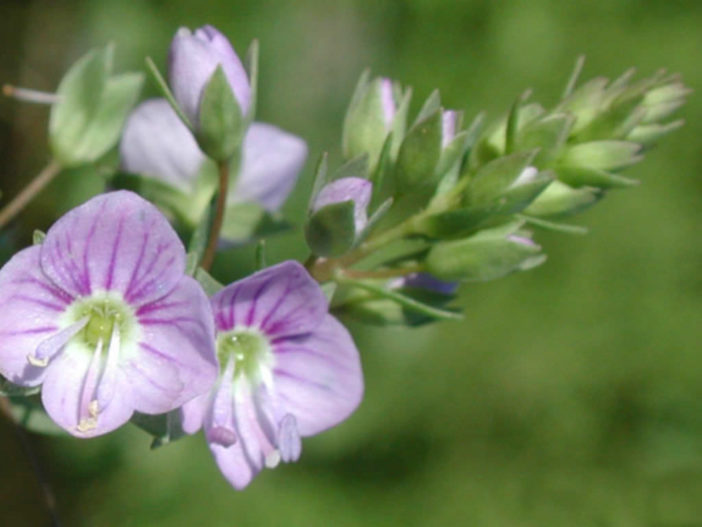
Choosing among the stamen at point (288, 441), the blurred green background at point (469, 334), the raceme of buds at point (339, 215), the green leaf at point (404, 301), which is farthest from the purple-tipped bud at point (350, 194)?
the blurred green background at point (469, 334)

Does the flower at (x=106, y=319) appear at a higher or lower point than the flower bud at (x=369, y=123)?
lower

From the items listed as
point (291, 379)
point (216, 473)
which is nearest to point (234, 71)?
point (291, 379)

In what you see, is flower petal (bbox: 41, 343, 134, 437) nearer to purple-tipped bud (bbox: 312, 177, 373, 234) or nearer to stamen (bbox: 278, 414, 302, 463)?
stamen (bbox: 278, 414, 302, 463)

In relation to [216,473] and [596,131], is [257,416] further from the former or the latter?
[216,473]

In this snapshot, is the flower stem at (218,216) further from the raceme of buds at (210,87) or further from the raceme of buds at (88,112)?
the raceme of buds at (88,112)

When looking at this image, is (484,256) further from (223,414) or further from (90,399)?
(90,399)

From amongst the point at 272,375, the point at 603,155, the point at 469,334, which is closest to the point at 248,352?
the point at 272,375

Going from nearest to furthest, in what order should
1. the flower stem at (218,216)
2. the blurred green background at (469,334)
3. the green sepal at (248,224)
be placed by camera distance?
the flower stem at (218,216), the green sepal at (248,224), the blurred green background at (469,334)
